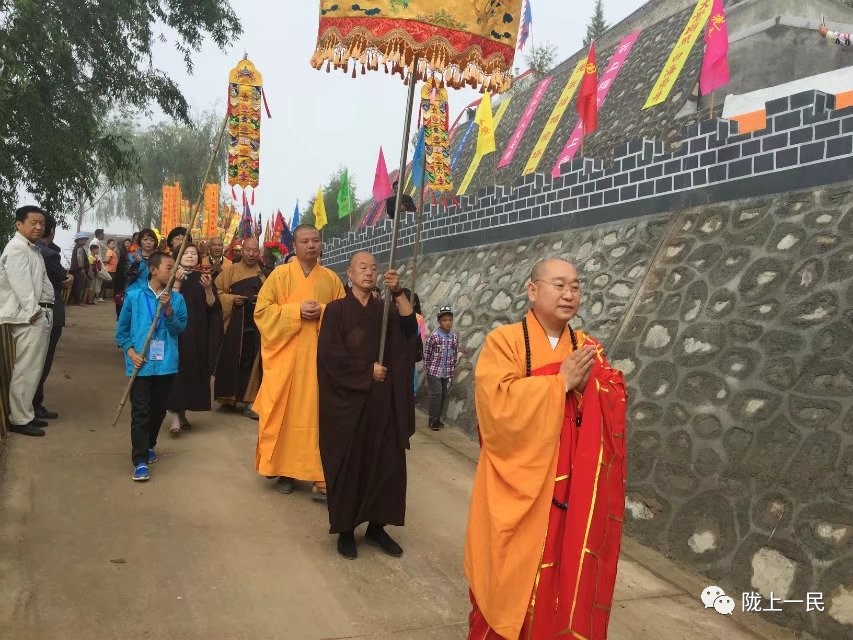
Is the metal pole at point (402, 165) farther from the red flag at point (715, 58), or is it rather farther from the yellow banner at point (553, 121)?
the yellow banner at point (553, 121)

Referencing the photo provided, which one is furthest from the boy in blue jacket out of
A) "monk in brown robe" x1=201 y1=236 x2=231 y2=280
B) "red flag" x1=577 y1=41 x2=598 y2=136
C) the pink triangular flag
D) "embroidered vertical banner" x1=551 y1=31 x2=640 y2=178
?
"embroidered vertical banner" x1=551 y1=31 x2=640 y2=178

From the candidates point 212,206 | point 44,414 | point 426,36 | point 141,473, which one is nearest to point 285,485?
point 141,473

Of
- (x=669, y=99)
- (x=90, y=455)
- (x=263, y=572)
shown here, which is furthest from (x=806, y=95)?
(x=669, y=99)

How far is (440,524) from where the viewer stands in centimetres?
461

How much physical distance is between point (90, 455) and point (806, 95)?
597 centimetres

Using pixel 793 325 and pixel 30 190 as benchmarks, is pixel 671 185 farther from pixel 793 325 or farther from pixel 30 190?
pixel 30 190

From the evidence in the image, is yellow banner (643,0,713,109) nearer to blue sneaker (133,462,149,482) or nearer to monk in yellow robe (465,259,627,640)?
blue sneaker (133,462,149,482)

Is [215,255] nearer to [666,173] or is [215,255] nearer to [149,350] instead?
[149,350]

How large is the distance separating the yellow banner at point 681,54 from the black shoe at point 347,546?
1297cm

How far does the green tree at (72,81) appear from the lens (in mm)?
7367

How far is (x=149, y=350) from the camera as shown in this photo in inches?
193

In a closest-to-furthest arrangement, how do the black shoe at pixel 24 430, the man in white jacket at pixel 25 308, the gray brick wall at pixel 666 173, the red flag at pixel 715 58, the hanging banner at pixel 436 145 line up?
the man in white jacket at pixel 25 308 → the black shoe at pixel 24 430 → the gray brick wall at pixel 666 173 → the red flag at pixel 715 58 → the hanging banner at pixel 436 145

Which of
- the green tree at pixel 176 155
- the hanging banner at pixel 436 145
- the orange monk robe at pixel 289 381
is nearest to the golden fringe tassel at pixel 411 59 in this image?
the orange monk robe at pixel 289 381

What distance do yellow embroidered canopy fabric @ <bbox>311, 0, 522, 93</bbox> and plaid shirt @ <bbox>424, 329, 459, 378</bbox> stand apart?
359 centimetres
